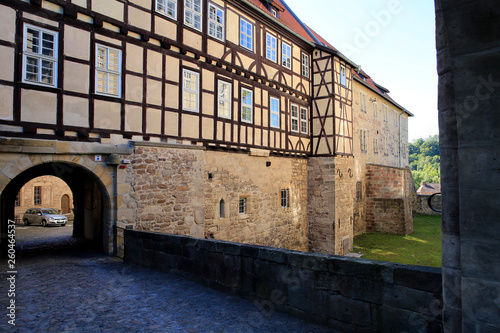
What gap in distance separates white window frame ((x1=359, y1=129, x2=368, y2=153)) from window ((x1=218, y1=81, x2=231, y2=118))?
15.4m

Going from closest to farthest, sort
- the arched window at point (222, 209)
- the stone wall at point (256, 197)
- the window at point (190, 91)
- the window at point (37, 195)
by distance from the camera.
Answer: the window at point (190, 91), the stone wall at point (256, 197), the arched window at point (222, 209), the window at point (37, 195)

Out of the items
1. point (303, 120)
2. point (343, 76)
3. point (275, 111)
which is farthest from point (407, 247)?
point (275, 111)

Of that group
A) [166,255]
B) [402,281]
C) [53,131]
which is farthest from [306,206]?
[402,281]

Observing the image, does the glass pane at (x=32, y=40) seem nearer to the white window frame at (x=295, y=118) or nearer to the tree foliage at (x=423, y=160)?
the white window frame at (x=295, y=118)

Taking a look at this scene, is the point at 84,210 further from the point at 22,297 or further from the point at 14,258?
the point at 22,297

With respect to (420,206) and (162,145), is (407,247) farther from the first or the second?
(162,145)

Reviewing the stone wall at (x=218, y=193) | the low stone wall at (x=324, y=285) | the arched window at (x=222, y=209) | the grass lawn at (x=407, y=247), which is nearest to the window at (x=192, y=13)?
the stone wall at (x=218, y=193)

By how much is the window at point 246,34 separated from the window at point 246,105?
1.89 meters

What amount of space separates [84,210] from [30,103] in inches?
259

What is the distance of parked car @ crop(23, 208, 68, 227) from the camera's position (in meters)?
19.7

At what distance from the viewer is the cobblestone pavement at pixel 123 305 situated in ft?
13.9

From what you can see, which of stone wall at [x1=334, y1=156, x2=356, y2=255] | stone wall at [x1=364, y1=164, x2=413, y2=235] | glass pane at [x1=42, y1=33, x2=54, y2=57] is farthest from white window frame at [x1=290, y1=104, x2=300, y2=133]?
stone wall at [x1=364, y1=164, x2=413, y2=235]

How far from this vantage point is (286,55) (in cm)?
1527

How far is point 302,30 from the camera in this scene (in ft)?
58.8
